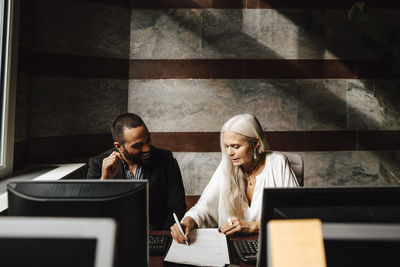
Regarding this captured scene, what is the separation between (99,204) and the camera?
85 cm

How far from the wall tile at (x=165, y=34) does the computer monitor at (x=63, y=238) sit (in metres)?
2.94

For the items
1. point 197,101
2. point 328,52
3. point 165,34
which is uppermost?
point 165,34

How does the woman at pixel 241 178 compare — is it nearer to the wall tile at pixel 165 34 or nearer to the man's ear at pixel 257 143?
the man's ear at pixel 257 143

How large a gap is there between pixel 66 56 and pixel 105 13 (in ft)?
2.23

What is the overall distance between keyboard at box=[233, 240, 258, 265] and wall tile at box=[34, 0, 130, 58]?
2590 millimetres

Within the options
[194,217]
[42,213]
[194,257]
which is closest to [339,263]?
[194,257]

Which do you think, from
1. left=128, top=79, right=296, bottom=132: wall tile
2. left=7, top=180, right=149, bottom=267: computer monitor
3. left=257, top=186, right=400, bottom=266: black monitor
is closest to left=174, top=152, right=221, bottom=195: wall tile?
left=128, top=79, right=296, bottom=132: wall tile

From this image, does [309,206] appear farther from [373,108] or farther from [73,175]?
[373,108]

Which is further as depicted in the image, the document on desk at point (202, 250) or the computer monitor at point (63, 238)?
the document on desk at point (202, 250)

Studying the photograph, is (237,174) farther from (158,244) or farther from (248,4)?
(248,4)

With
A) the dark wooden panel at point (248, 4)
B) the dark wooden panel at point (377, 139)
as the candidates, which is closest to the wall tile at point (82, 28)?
the dark wooden panel at point (248, 4)

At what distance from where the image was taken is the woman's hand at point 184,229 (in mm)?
1377

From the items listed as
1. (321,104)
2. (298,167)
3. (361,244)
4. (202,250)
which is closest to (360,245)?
(361,244)

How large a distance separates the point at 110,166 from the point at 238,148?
3.00 feet
